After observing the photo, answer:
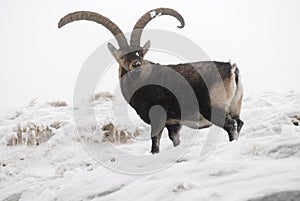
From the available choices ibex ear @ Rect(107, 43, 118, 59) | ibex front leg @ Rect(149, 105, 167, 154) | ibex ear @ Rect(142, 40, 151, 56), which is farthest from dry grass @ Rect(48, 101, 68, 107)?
ibex front leg @ Rect(149, 105, 167, 154)

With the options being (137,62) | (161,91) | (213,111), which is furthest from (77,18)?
(213,111)

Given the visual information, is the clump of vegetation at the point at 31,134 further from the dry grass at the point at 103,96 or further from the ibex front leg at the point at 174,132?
the ibex front leg at the point at 174,132


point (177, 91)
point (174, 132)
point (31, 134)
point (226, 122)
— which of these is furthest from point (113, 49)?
point (31, 134)

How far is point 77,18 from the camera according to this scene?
6613 mm

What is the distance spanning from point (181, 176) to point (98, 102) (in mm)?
8342

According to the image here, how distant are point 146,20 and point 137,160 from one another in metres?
3.54

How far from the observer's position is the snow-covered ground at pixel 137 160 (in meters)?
2.22

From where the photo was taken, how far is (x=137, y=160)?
384cm

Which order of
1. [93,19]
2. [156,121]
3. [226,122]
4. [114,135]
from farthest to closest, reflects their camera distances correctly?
[114,135], [93,19], [156,121], [226,122]

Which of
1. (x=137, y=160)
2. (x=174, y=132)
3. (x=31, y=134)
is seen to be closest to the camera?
(x=137, y=160)

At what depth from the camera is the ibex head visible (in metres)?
6.21

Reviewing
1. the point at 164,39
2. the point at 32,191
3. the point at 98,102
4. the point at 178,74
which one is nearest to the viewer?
the point at 32,191

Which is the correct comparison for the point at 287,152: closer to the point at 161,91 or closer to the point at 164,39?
the point at 161,91

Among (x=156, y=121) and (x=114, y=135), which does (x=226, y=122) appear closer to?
(x=156, y=121)
